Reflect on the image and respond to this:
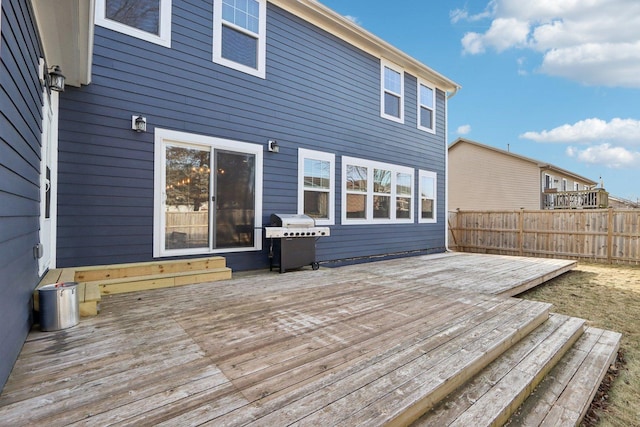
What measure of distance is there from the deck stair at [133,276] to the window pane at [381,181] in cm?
417

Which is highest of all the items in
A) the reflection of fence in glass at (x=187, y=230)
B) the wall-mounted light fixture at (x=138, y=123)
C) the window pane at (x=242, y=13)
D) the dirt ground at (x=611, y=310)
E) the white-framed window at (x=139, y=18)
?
the window pane at (x=242, y=13)

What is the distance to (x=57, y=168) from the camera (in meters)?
3.71

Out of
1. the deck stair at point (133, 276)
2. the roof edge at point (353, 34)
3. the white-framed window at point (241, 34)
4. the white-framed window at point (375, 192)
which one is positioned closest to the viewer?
the deck stair at point (133, 276)

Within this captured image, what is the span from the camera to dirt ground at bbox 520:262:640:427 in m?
2.22

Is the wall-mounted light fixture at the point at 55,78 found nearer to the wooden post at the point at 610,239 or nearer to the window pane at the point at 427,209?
the window pane at the point at 427,209

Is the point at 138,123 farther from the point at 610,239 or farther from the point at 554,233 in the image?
the point at 610,239

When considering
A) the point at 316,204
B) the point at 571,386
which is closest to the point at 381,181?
the point at 316,204

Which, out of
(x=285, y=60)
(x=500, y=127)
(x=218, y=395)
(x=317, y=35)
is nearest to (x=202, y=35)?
(x=285, y=60)

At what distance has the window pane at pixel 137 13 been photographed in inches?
160

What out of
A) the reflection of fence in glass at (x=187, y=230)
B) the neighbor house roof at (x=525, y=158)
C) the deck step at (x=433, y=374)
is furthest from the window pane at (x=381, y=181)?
the neighbor house roof at (x=525, y=158)

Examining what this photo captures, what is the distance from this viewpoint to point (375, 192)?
740cm

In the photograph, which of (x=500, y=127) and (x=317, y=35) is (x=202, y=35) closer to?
(x=317, y=35)

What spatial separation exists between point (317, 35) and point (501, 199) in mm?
13536

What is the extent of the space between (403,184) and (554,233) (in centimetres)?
535
